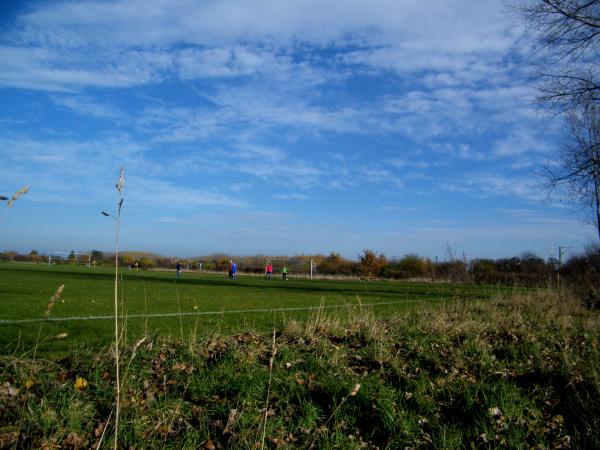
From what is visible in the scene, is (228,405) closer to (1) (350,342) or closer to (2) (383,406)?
(2) (383,406)

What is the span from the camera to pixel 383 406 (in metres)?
4.06

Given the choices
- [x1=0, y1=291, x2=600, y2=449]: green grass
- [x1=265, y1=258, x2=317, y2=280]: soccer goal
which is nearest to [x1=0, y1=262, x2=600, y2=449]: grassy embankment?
[x1=0, y1=291, x2=600, y2=449]: green grass

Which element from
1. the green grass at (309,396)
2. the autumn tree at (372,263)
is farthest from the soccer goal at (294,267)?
the green grass at (309,396)

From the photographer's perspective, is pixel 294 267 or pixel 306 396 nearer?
pixel 306 396

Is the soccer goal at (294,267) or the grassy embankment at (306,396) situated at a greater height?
the soccer goal at (294,267)

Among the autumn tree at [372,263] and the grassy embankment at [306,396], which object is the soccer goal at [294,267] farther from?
the grassy embankment at [306,396]

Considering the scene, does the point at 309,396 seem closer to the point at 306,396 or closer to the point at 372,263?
the point at 306,396

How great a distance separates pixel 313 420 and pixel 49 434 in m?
1.91

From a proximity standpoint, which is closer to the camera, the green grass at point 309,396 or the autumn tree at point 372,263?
the green grass at point 309,396

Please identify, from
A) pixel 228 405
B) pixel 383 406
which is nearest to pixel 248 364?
pixel 228 405

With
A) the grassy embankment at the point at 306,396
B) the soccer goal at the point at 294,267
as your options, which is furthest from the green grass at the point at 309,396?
the soccer goal at the point at 294,267

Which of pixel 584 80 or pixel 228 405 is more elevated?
pixel 584 80

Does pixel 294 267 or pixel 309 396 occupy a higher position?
Result: pixel 294 267

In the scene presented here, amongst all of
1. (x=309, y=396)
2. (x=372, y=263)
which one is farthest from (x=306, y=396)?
(x=372, y=263)
